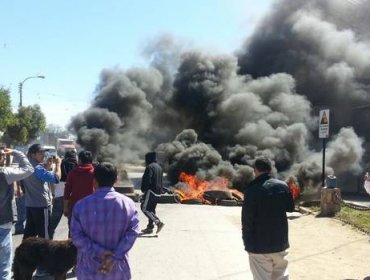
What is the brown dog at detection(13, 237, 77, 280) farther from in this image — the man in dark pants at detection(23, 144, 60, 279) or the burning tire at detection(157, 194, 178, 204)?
the burning tire at detection(157, 194, 178, 204)

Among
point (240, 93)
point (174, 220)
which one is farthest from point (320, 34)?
point (174, 220)

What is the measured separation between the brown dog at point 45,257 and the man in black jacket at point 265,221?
6.19 ft

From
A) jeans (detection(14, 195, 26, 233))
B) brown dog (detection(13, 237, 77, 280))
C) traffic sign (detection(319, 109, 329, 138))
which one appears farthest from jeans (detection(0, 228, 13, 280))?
traffic sign (detection(319, 109, 329, 138))

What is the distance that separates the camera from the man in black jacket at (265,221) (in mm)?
4801

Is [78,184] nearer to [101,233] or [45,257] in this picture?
[45,257]

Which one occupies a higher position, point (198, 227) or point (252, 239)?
point (252, 239)

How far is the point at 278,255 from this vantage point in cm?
488

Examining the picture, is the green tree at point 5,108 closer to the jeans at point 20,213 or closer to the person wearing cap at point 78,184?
the jeans at point 20,213

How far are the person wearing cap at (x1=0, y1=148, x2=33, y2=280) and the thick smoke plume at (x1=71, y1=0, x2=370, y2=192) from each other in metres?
17.9

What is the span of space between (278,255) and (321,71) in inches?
1233

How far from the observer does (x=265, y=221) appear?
189 inches

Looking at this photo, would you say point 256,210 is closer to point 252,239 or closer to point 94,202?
point 252,239

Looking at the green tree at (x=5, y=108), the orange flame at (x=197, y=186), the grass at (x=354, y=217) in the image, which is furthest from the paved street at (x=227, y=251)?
the green tree at (x=5, y=108)

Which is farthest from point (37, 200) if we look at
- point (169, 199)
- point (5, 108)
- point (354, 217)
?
point (5, 108)
